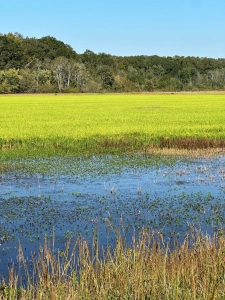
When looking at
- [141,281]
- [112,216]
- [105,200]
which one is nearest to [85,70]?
[105,200]

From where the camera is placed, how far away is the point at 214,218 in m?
9.16

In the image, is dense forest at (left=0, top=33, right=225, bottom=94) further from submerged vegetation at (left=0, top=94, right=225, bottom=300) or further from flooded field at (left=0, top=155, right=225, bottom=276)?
flooded field at (left=0, top=155, right=225, bottom=276)

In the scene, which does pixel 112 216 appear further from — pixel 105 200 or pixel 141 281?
pixel 141 281

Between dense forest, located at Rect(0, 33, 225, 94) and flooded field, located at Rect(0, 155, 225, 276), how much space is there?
82.2m

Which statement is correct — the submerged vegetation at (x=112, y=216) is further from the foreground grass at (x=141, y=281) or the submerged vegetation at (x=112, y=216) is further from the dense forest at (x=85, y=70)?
the dense forest at (x=85, y=70)

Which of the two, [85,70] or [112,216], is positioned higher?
[85,70]

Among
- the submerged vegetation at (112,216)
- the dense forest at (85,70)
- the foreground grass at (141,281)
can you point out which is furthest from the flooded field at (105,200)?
the dense forest at (85,70)

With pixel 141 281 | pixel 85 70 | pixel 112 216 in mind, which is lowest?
pixel 112 216

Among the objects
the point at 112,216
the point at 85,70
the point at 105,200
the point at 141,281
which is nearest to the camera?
the point at 141,281

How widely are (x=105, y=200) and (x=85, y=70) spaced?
343 feet

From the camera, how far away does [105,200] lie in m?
10.8

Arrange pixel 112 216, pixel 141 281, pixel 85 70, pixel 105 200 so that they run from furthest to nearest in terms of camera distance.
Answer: pixel 85 70
pixel 105 200
pixel 112 216
pixel 141 281

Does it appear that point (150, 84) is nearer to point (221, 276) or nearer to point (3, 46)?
point (3, 46)

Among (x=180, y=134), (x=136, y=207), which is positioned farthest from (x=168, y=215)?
(x=180, y=134)
